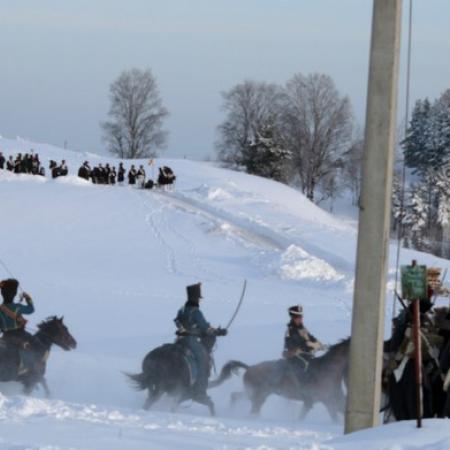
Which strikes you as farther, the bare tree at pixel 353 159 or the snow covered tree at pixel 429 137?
the snow covered tree at pixel 429 137

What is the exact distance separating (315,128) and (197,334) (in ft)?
247

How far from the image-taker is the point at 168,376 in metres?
15.9

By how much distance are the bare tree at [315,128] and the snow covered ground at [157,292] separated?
25998mm

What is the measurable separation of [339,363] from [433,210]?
74384 mm

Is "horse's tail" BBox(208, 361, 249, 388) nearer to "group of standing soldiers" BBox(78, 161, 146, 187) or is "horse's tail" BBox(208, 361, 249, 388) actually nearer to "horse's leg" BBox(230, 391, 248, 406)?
"horse's leg" BBox(230, 391, 248, 406)

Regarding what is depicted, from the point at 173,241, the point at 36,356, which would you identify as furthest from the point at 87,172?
the point at 36,356

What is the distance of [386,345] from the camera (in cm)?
1402

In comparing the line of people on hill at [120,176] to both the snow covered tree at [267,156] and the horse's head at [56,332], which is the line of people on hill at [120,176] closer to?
the snow covered tree at [267,156]

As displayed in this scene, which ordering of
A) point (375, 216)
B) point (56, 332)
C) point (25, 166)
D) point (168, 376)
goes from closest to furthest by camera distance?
point (375, 216) → point (168, 376) → point (56, 332) → point (25, 166)

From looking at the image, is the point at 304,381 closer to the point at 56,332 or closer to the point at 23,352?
the point at 56,332

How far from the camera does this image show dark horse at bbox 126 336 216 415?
16.0 m

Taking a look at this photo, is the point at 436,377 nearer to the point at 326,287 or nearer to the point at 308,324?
the point at 308,324

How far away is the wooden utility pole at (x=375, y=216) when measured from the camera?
33.6ft

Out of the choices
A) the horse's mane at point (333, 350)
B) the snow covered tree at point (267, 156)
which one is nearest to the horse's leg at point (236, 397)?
the horse's mane at point (333, 350)
